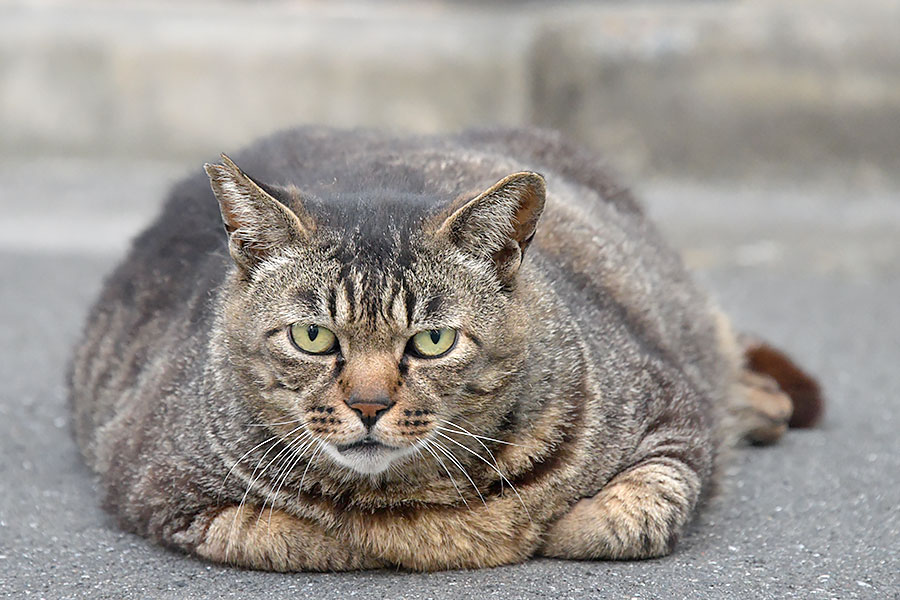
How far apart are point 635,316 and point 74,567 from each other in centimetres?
189

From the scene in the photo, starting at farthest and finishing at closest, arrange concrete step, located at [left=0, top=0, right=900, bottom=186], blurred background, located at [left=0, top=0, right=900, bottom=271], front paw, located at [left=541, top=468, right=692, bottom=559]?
concrete step, located at [left=0, top=0, right=900, bottom=186] → blurred background, located at [left=0, top=0, right=900, bottom=271] → front paw, located at [left=541, top=468, right=692, bottom=559]

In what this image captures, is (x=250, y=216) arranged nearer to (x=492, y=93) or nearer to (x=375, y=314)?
(x=375, y=314)

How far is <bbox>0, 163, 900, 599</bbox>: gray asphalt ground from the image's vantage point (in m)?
3.06

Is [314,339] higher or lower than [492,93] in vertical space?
higher

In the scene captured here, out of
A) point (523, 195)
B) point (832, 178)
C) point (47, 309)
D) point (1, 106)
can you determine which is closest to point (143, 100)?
point (1, 106)

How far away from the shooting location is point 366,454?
2893 mm

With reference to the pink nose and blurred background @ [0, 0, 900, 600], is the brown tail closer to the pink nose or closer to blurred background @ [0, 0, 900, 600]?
blurred background @ [0, 0, 900, 600]

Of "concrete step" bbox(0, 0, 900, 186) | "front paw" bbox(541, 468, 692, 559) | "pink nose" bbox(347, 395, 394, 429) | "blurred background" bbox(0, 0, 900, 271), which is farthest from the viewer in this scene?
"concrete step" bbox(0, 0, 900, 186)

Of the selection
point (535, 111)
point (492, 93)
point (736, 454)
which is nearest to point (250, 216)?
point (736, 454)

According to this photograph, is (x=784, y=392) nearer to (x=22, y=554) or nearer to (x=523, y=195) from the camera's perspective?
(x=523, y=195)

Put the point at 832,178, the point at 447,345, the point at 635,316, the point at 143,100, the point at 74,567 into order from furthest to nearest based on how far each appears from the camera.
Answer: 1. the point at 143,100
2. the point at 832,178
3. the point at 635,316
4. the point at 74,567
5. the point at 447,345

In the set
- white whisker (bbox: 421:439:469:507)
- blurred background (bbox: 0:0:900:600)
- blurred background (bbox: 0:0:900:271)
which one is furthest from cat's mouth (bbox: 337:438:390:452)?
blurred background (bbox: 0:0:900:271)

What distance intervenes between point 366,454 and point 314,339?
1.03 feet

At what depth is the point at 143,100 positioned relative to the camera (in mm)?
9477
